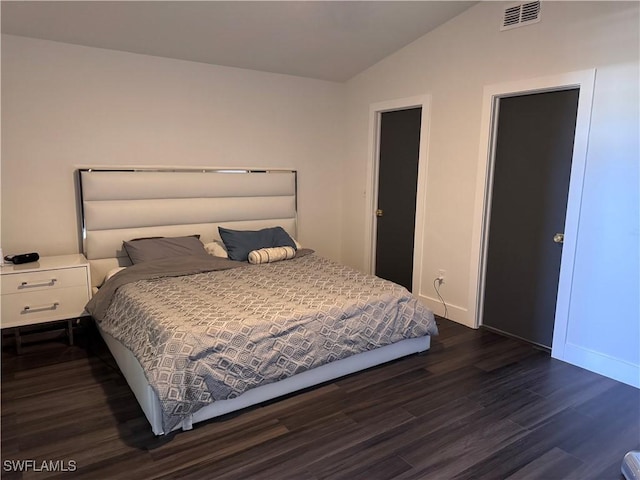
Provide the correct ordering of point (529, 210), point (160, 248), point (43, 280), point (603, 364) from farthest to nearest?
point (160, 248)
point (529, 210)
point (43, 280)
point (603, 364)

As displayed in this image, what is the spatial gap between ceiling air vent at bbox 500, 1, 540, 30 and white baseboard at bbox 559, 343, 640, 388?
2405mm

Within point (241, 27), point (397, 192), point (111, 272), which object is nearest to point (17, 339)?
point (111, 272)

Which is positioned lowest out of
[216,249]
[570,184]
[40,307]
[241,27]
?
[40,307]

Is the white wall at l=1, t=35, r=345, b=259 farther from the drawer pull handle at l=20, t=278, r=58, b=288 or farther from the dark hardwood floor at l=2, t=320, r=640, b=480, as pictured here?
the dark hardwood floor at l=2, t=320, r=640, b=480

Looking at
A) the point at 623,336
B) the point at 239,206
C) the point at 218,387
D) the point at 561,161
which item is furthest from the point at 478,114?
the point at 218,387

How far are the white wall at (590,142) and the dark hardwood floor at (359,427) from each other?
467mm

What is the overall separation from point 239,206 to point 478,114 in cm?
234

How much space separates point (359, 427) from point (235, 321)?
0.91 metres

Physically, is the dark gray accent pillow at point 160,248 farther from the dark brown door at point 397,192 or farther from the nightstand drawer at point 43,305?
the dark brown door at point 397,192

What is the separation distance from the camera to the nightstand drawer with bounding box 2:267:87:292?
3.12 meters

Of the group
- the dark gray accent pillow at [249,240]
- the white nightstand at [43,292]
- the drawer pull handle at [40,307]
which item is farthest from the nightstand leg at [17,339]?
the dark gray accent pillow at [249,240]

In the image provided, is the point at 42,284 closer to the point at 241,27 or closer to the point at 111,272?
the point at 111,272

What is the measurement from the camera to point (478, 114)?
3.69 metres

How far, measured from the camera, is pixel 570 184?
3129 millimetres
